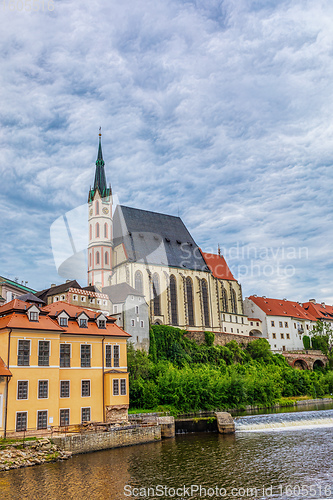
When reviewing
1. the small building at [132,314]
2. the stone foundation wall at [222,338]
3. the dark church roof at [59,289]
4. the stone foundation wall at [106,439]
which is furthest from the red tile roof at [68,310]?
the stone foundation wall at [222,338]

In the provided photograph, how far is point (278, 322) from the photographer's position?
91188mm

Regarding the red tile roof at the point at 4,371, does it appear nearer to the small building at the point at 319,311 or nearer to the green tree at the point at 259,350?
the green tree at the point at 259,350

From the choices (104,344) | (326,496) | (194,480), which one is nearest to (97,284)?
(104,344)

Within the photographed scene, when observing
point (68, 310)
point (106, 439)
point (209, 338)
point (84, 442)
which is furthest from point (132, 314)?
point (84, 442)

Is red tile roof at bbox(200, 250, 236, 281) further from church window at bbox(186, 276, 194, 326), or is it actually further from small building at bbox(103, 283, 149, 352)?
small building at bbox(103, 283, 149, 352)

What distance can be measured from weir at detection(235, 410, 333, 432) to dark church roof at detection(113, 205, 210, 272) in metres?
39.2

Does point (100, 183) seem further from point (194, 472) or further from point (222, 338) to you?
point (194, 472)

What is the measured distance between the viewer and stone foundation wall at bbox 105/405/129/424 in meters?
38.0

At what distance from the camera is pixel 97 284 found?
77.8 metres

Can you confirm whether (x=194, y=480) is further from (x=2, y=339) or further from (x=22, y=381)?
(x=2, y=339)

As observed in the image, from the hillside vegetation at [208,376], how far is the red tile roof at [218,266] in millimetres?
16258

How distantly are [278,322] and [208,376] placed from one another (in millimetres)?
42723

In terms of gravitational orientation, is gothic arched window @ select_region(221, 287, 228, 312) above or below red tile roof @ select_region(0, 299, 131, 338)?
above

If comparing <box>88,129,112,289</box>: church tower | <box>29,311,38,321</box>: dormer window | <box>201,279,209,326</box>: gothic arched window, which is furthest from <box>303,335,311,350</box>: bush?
<box>29,311,38,321</box>: dormer window
